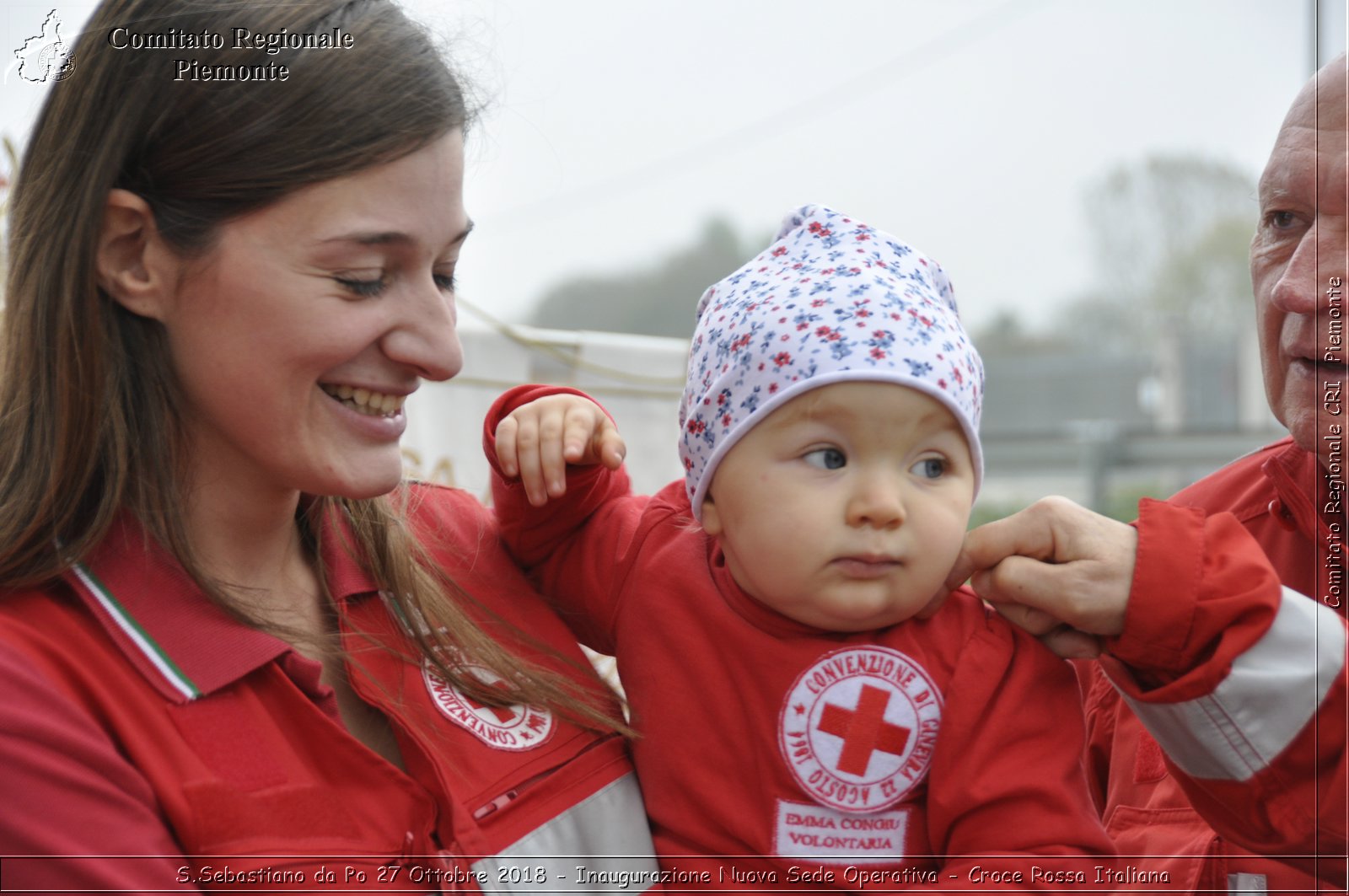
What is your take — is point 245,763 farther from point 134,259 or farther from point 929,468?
point 929,468

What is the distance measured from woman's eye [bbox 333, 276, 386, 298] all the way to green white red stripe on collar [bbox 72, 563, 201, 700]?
18.9 inches

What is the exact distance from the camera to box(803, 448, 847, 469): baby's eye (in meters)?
1.64

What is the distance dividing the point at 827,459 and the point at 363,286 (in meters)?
0.66

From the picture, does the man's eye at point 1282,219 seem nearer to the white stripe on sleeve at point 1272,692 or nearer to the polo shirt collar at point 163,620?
the white stripe on sleeve at point 1272,692

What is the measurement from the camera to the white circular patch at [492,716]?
174 centimetres

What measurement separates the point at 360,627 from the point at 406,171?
655 millimetres

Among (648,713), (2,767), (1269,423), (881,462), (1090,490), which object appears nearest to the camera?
(2,767)

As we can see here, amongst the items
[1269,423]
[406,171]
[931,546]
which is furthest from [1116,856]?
[1269,423]

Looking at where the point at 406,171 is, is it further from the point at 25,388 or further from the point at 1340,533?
the point at 1340,533

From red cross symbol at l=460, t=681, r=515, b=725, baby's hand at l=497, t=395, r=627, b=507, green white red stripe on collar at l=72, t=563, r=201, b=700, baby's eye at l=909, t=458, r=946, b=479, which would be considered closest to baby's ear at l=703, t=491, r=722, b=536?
baby's hand at l=497, t=395, r=627, b=507

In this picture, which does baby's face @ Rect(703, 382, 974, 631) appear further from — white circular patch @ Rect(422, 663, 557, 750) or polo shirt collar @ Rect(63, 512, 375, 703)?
polo shirt collar @ Rect(63, 512, 375, 703)

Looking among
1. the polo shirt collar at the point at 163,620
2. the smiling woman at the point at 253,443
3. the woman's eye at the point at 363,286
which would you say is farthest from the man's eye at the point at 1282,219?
the polo shirt collar at the point at 163,620

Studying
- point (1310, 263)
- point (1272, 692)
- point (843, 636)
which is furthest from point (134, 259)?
point (1310, 263)

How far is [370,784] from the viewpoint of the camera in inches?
63.9
